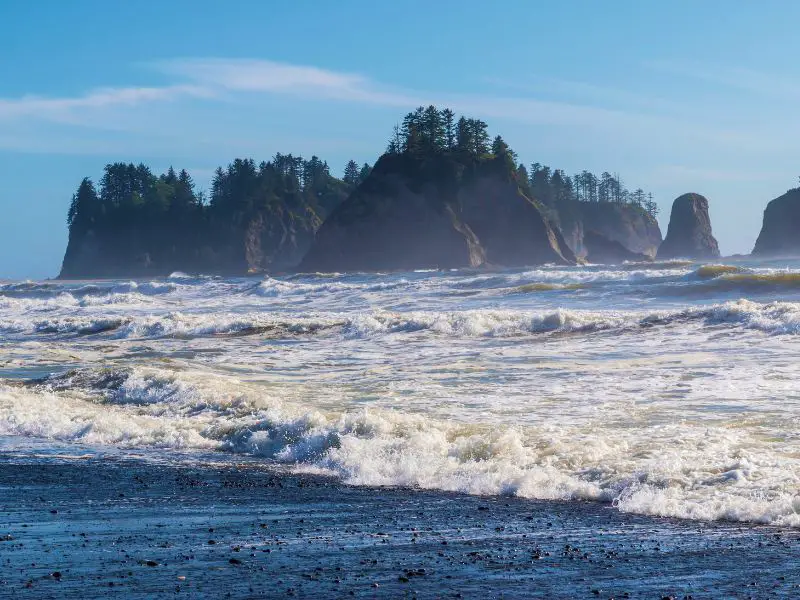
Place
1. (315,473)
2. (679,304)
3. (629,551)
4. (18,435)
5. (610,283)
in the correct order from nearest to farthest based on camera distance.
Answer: (629,551) < (315,473) < (18,435) < (679,304) < (610,283)

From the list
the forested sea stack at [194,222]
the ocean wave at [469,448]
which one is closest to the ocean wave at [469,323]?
the ocean wave at [469,448]

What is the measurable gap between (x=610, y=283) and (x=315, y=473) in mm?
38028

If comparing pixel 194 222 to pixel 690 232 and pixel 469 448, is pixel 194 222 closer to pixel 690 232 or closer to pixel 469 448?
pixel 690 232

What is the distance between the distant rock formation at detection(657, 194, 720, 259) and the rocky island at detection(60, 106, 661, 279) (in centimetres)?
1606

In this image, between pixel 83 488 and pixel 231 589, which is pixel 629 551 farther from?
pixel 83 488

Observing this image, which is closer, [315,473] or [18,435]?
[315,473]

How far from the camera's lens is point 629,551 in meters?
7.50

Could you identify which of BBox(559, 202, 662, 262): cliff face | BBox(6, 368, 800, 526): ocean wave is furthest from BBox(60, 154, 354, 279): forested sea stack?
BBox(6, 368, 800, 526): ocean wave

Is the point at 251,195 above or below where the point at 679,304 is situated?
above

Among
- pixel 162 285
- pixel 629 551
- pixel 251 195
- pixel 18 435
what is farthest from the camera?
pixel 251 195

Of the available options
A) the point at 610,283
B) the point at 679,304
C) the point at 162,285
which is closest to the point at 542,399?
the point at 679,304

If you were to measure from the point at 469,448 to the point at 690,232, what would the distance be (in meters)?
156

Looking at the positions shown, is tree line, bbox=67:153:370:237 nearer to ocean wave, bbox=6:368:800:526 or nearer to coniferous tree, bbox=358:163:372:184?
coniferous tree, bbox=358:163:372:184

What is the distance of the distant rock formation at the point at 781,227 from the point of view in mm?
130000
